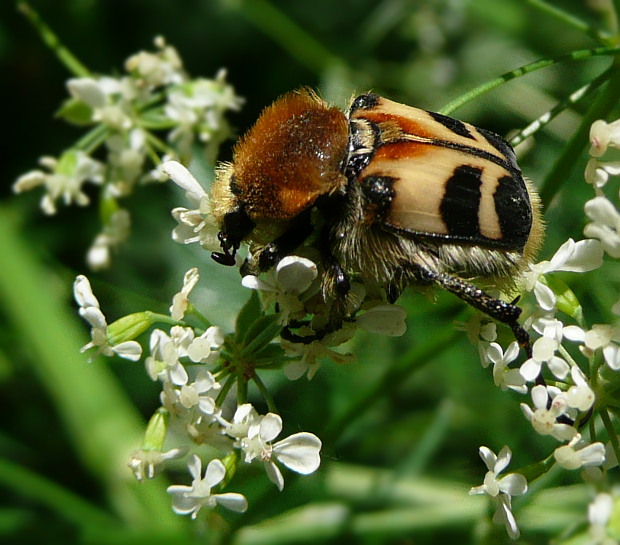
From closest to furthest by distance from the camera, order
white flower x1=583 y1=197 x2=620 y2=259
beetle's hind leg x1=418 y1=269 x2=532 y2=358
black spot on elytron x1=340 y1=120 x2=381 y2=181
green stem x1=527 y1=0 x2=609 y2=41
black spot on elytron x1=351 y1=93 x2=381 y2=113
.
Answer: white flower x1=583 y1=197 x2=620 y2=259 < beetle's hind leg x1=418 y1=269 x2=532 y2=358 < black spot on elytron x1=340 y1=120 x2=381 y2=181 < black spot on elytron x1=351 y1=93 x2=381 y2=113 < green stem x1=527 y1=0 x2=609 y2=41

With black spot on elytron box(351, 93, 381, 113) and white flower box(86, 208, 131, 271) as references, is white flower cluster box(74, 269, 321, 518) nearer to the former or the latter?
black spot on elytron box(351, 93, 381, 113)

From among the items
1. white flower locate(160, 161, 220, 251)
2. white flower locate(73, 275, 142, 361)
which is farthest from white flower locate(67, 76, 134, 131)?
white flower locate(73, 275, 142, 361)

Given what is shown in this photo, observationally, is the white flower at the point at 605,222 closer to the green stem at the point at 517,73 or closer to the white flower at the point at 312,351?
the green stem at the point at 517,73

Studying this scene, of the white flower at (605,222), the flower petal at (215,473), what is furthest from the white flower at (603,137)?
the flower petal at (215,473)

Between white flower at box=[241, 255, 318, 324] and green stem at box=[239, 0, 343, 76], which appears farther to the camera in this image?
green stem at box=[239, 0, 343, 76]

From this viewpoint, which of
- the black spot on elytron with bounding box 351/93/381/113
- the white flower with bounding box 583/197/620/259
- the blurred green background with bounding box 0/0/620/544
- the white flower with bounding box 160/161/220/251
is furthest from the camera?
the blurred green background with bounding box 0/0/620/544

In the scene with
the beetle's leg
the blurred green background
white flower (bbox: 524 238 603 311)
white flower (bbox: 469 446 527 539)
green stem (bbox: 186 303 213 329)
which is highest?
the beetle's leg

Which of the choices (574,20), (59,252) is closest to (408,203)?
(574,20)
